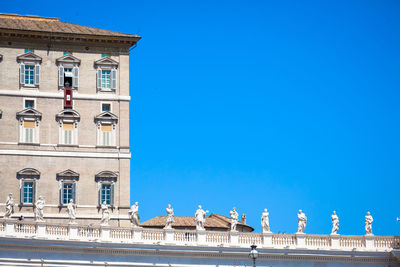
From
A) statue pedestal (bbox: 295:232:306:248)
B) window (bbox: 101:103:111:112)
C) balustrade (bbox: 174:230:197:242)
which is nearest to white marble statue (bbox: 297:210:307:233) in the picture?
statue pedestal (bbox: 295:232:306:248)

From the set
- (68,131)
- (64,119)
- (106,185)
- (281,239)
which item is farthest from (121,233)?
(64,119)

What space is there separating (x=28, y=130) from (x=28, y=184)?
438 cm

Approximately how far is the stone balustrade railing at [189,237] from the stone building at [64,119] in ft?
47.7

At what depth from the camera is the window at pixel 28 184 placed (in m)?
79.6

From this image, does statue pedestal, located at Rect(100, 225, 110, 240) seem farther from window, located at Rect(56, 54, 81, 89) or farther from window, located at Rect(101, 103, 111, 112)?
window, located at Rect(56, 54, 81, 89)

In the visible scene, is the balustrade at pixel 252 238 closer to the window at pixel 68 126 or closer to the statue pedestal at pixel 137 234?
the statue pedestal at pixel 137 234

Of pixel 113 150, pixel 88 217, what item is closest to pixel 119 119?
pixel 113 150

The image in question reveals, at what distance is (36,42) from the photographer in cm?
8250

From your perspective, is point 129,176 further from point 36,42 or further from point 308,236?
point 308,236

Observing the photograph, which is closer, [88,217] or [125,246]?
[125,246]

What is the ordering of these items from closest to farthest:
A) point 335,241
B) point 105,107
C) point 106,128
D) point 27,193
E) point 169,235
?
point 169,235 → point 335,241 → point 27,193 → point 106,128 → point 105,107

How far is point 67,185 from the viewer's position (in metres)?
80.9

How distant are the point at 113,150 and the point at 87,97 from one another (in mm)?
4759

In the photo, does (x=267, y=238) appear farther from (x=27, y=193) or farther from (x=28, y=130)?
(x=28, y=130)
